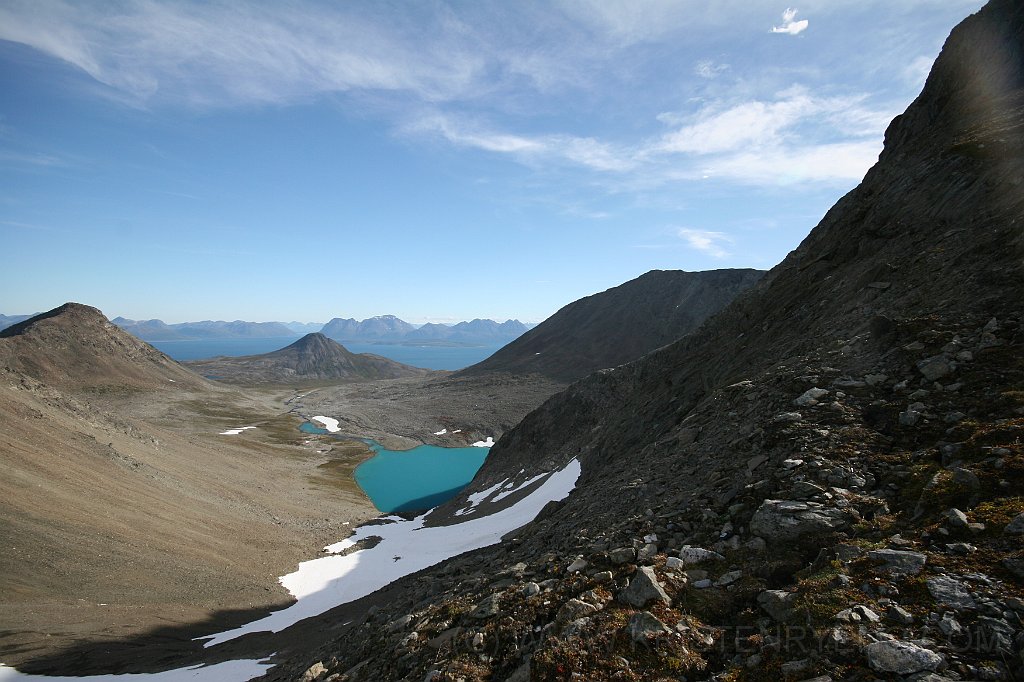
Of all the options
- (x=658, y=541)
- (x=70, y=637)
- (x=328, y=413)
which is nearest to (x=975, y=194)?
(x=658, y=541)

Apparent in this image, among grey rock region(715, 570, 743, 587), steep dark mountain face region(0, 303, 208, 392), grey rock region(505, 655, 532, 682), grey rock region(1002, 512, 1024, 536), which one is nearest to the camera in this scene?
grey rock region(1002, 512, 1024, 536)

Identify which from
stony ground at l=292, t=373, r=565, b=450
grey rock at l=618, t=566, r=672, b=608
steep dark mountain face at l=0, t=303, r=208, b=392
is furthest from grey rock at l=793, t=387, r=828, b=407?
steep dark mountain face at l=0, t=303, r=208, b=392

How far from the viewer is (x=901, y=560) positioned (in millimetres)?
6645

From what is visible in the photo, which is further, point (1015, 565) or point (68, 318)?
point (68, 318)

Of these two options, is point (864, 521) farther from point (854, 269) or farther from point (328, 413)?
point (328, 413)

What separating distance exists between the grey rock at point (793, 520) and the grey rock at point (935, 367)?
16.6ft

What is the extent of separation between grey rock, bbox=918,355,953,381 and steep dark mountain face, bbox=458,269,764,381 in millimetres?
133463

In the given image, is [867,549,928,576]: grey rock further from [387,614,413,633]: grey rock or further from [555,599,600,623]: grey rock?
[387,614,413,633]: grey rock

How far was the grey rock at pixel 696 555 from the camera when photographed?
28.7 feet

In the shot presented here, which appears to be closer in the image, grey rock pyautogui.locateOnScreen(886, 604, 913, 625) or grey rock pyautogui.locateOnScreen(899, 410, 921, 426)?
grey rock pyautogui.locateOnScreen(886, 604, 913, 625)

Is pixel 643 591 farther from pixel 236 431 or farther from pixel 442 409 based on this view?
pixel 442 409

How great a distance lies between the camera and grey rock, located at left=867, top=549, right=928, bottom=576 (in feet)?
21.1

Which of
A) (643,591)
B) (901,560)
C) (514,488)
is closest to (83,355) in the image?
(514,488)

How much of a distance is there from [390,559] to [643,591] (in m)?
36.3
